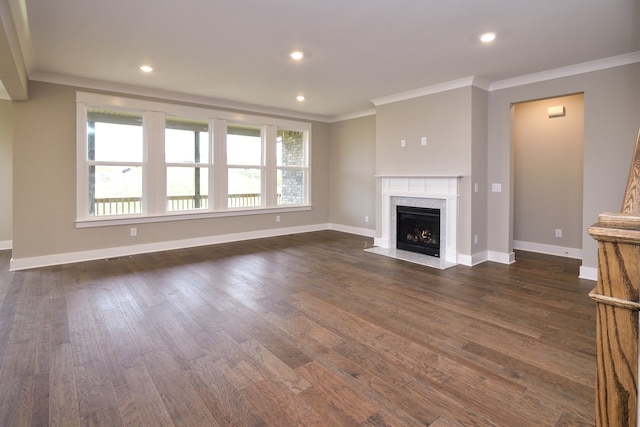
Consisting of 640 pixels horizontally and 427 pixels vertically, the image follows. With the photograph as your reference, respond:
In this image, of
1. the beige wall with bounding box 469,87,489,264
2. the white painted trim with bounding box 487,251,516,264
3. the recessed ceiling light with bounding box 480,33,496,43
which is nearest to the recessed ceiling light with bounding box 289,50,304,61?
the recessed ceiling light with bounding box 480,33,496,43

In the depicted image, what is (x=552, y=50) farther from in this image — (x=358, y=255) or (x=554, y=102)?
(x=358, y=255)

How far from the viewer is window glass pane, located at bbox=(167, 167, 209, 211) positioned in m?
5.69

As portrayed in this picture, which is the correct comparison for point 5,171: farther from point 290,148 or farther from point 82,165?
point 290,148

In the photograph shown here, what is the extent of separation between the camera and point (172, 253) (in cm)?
537

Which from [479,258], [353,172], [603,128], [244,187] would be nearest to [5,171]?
[244,187]

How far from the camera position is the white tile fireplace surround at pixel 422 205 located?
4.77 metres

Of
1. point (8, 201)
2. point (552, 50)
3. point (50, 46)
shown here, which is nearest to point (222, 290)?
point (50, 46)

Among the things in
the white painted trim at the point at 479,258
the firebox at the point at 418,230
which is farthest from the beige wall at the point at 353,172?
the white painted trim at the point at 479,258

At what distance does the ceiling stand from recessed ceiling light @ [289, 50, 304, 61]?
0.08m

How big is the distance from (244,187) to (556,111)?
539 cm

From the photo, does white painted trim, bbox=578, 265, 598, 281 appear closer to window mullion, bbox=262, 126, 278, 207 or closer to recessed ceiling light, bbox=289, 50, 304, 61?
recessed ceiling light, bbox=289, 50, 304, 61

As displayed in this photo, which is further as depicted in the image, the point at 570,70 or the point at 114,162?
the point at 114,162

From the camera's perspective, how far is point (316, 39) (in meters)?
3.34

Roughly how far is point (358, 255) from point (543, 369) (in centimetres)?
326
